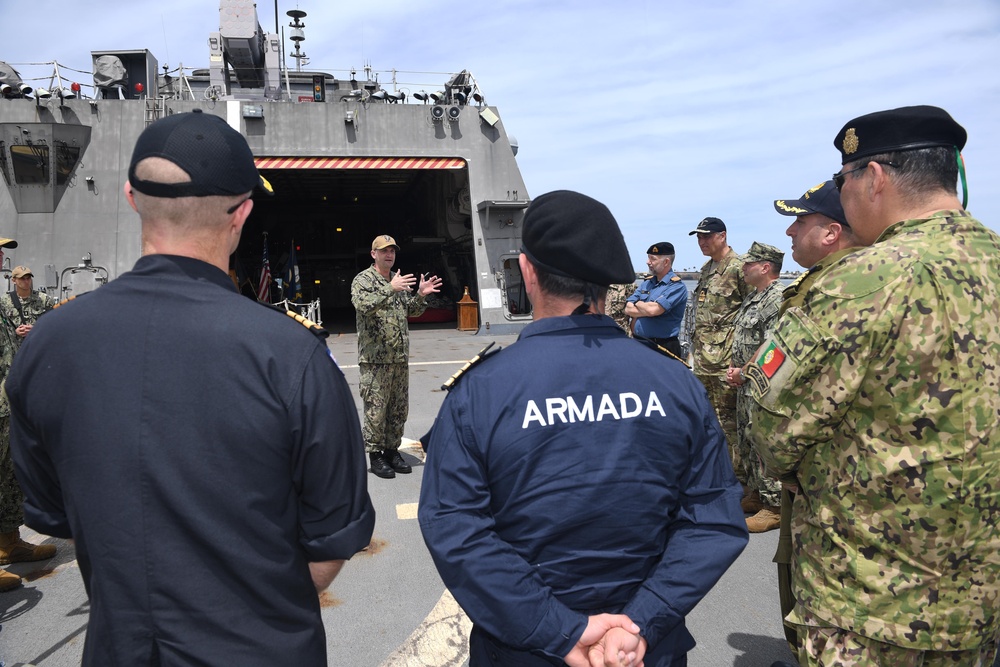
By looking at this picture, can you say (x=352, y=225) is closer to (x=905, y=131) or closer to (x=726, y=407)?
(x=726, y=407)

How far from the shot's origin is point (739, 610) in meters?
3.22

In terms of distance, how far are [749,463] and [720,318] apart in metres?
1.23

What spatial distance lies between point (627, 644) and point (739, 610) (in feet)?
7.00

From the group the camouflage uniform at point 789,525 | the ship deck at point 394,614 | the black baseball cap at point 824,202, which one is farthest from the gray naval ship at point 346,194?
the black baseball cap at point 824,202

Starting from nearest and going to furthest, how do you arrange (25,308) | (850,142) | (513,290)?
1. (850,142)
2. (25,308)
3. (513,290)

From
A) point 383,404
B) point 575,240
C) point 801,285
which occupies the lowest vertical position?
point 383,404

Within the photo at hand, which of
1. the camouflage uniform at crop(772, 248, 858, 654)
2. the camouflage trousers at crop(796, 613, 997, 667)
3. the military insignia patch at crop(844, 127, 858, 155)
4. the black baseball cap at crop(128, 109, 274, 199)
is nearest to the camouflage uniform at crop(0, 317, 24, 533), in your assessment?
the black baseball cap at crop(128, 109, 274, 199)

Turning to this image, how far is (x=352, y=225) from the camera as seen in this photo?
1046 inches

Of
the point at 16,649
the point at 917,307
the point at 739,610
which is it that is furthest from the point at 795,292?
the point at 16,649

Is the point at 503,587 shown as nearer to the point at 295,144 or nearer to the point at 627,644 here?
the point at 627,644

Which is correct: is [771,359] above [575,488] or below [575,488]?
above

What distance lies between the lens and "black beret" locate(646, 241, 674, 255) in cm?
656

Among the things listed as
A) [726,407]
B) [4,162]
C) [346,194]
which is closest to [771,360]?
[726,407]

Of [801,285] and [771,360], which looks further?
[801,285]
